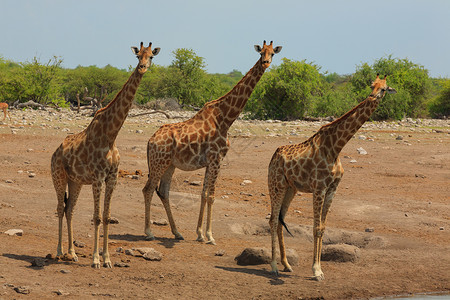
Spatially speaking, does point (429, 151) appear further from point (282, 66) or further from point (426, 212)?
point (282, 66)

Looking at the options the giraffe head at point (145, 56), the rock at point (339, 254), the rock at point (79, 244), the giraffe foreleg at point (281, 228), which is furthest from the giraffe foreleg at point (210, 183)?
the giraffe head at point (145, 56)

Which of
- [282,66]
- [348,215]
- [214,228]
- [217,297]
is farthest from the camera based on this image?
[282,66]

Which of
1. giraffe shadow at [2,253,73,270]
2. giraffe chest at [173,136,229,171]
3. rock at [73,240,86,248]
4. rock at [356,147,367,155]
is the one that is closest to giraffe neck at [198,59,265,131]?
giraffe chest at [173,136,229,171]

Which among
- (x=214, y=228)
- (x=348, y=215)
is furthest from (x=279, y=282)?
(x=348, y=215)

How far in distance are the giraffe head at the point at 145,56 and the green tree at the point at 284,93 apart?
2733 centimetres

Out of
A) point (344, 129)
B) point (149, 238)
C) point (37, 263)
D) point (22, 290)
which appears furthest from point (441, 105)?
point (22, 290)

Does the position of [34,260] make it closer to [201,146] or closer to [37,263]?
[37,263]

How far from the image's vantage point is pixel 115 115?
376 inches

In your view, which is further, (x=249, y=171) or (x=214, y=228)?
(x=249, y=171)

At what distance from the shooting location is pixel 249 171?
19.5m

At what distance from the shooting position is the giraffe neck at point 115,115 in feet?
31.1

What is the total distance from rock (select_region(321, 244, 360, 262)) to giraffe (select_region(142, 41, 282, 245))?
6.78 feet

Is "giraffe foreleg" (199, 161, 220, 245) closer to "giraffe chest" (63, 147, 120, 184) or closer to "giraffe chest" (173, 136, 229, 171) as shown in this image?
"giraffe chest" (173, 136, 229, 171)

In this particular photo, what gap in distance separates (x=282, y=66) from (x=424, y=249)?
26.3 meters
